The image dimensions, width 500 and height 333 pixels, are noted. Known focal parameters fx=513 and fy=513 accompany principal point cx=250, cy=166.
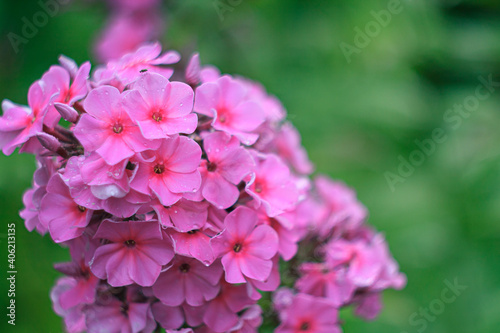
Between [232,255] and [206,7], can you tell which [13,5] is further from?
[232,255]

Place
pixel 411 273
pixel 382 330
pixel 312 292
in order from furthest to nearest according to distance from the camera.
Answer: pixel 411 273 < pixel 382 330 < pixel 312 292

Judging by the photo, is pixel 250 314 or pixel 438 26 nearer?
pixel 250 314

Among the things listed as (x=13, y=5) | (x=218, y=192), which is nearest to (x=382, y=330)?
(x=218, y=192)

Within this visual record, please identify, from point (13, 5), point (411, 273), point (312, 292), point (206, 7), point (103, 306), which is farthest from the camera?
point (13, 5)
